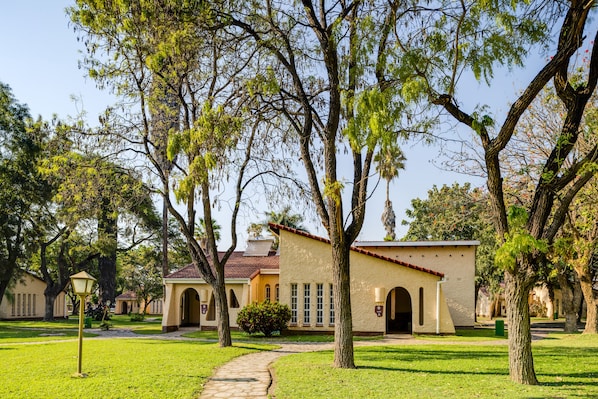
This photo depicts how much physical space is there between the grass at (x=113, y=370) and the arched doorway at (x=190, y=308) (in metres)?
10.8

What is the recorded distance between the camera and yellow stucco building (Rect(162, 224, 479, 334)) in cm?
2214

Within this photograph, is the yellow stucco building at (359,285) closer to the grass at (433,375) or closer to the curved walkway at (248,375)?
the curved walkway at (248,375)

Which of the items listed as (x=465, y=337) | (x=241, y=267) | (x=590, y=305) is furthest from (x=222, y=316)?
(x=590, y=305)

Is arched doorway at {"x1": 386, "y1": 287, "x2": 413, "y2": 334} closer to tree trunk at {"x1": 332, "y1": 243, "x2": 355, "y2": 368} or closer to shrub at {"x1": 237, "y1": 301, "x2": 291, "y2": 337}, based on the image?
shrub at {"x1": 237, "y1": 301, "x2": 291, "y2": 337}

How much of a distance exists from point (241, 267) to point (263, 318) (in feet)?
16.7

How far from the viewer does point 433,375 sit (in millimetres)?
10906

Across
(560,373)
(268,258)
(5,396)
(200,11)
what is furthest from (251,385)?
(268,258)

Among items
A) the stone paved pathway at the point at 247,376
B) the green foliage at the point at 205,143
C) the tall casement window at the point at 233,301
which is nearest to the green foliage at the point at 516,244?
the stone paved pathway at the point at 247,376

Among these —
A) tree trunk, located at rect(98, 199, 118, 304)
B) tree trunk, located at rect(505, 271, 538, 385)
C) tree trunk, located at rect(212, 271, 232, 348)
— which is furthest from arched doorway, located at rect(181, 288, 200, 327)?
tree trunk, located at rect(505, 271, 538, 385)

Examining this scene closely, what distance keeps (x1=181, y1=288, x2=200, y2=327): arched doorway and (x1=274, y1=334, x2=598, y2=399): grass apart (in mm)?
14087

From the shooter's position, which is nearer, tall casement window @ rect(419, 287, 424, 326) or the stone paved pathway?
the stone paved pathway

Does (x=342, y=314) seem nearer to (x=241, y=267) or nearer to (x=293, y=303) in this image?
(x=293, y=303)

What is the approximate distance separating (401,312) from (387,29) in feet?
58.6

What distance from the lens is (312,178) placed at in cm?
1276
